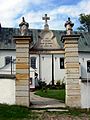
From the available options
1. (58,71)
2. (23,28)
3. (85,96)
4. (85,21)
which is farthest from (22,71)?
(85,21)

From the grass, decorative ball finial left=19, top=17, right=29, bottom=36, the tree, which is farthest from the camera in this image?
the tree

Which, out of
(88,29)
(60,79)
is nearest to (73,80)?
(60,79)

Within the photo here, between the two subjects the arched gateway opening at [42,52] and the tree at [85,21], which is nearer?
the arched gateway opening at [42,52]

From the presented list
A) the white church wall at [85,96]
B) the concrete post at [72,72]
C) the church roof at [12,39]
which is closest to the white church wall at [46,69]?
the church roof at [12,39]

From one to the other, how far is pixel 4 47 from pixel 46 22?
2435 cm

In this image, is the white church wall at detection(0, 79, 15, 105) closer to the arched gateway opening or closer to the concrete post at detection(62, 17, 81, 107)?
the arched gateway opening

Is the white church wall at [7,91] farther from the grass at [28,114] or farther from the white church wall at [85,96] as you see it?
the white church wall at [85,96]

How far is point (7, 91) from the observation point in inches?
600

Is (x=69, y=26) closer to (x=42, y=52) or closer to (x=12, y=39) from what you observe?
(x=42, y=52)

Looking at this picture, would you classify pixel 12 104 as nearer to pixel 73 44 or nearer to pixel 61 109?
pixel 61 109

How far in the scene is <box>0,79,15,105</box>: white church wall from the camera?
15.2 m

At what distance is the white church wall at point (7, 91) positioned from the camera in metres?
15.2

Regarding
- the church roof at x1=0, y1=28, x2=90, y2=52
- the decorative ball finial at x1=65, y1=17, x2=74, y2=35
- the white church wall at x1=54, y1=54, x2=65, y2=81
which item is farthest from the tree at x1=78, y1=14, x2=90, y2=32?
the decorative ball finial at x1=65, y1=17, x2=74, y2=35

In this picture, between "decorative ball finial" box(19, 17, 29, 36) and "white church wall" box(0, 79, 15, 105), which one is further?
"decorative ball finial" box(19, 17, 29, 36)
